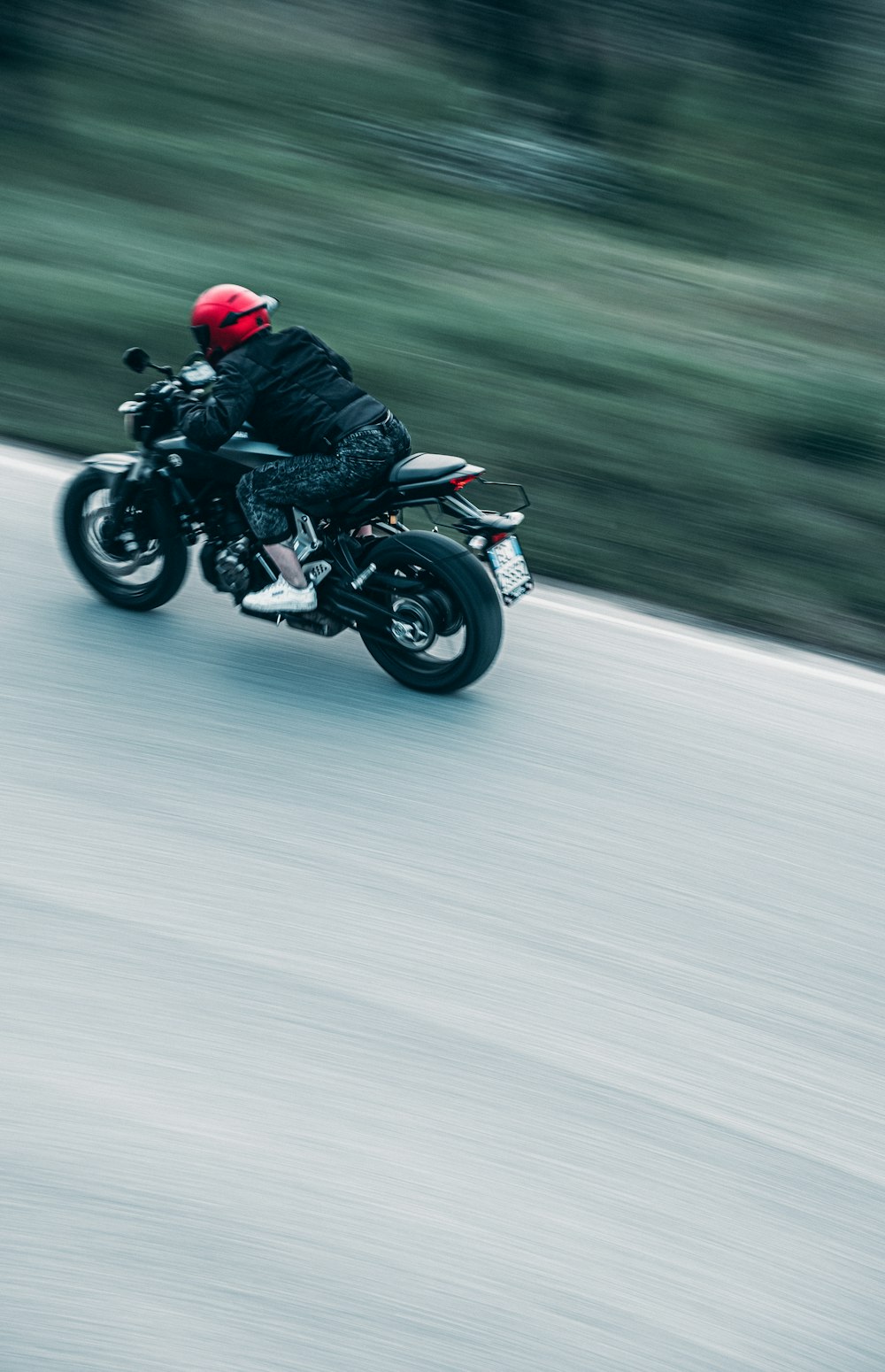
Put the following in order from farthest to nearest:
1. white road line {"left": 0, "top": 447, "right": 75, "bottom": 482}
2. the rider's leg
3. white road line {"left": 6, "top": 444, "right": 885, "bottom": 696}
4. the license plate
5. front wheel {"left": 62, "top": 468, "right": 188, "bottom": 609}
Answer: white road line {"left": 0, "top": 447, "right": 75, "bottom": 482}
white road line {"left": 6, "top": 444, "right": 885, "bottom": 696}
front wheel {"left": 62, "top": 468, "right": 188, "bottom": 609}
the rider's leg
the license plate

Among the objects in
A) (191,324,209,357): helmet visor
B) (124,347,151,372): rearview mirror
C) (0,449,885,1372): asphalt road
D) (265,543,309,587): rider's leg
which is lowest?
(0,449,885,1372): asphalt road

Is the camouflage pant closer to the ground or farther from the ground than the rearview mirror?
closer to the ground

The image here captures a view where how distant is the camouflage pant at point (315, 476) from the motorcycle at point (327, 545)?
9cm

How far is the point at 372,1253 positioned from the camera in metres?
3.87

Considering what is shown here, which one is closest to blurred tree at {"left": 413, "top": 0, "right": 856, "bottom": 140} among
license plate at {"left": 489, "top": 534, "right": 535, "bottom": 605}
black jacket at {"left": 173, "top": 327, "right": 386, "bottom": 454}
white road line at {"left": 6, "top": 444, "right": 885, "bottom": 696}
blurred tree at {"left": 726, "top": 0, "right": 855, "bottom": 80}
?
blurred tree at {"left": 726, "top": 0, "right": 855, "bottom": 80}

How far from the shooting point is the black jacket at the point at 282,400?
20.2ft

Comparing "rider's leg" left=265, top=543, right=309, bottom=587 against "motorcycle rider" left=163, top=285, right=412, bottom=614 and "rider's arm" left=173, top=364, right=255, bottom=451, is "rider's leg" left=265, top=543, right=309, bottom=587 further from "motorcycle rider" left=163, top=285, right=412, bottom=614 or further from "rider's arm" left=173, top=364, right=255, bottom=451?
"rider's arm" left=173, top=364, right=255, bottom=451

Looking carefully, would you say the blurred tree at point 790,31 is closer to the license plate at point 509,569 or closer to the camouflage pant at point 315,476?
the camouflage pant at point 315,476

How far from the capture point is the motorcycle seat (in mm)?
6145

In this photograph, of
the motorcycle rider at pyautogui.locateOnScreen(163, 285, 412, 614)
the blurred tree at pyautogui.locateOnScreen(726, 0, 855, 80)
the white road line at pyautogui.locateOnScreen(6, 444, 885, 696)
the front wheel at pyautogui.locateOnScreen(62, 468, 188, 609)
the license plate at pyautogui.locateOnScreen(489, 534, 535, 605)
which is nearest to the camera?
the license plate at pyautogui.locateOnScreen(489, 534, 535, 605)

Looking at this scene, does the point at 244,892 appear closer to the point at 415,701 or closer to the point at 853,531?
the point at 415,701

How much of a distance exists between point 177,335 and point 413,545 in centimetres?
438

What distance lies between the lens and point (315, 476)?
6.26m

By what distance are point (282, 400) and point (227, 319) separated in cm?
40
